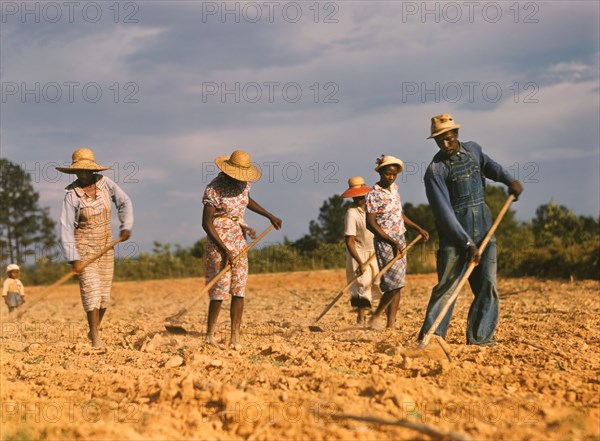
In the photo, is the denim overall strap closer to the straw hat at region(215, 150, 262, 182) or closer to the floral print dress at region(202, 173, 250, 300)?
the straw hat at region(215, 150, 262, 182)

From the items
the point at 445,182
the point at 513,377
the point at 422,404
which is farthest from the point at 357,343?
the point at 422,404

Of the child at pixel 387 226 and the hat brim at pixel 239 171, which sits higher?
the hat brim at pixel 239 171

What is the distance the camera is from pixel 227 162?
779 cm

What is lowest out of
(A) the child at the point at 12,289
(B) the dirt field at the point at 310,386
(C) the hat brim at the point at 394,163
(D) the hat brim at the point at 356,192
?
(B) the dirt field at the point at 310,386

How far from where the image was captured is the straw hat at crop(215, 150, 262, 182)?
7605 mm

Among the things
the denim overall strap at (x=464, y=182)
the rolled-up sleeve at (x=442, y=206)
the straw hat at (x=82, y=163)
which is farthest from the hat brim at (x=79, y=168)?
the denim overall strap at (x=464, y=182)

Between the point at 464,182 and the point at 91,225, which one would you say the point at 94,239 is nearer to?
the point at 91,225

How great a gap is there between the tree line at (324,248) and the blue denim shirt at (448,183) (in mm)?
3861

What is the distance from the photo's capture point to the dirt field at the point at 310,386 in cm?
430

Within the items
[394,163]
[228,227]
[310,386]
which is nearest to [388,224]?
[394,163]

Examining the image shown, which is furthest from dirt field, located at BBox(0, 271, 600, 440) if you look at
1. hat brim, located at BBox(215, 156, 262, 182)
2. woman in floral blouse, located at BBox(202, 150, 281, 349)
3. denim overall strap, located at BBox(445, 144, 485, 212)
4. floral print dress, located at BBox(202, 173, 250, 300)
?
hat brim, located at BBox(215, 156, 262, 182)

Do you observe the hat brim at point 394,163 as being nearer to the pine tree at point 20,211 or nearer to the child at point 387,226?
the child at point 387,226

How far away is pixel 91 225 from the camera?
7488mm

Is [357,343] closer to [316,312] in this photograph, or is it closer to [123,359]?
[123,359]
